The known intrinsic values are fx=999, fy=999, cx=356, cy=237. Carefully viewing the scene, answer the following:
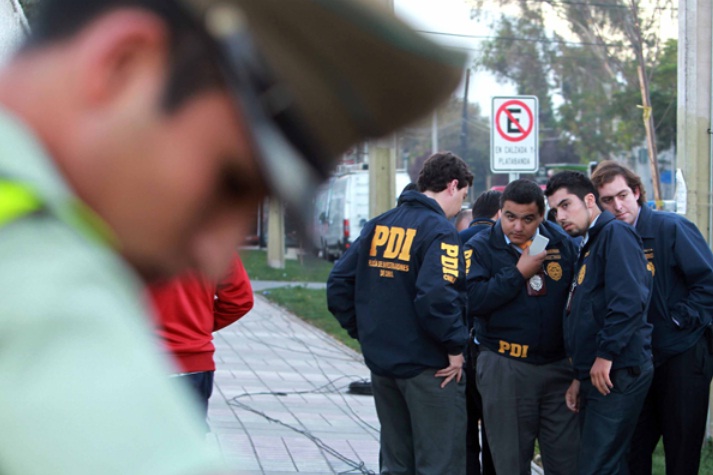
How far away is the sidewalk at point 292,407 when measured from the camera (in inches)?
284

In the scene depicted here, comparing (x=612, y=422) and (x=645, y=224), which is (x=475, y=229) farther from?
(x=612, y=422)

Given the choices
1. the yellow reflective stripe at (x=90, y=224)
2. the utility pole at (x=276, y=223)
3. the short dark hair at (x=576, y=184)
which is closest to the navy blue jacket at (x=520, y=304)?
the short dark hair at (x=576, y=184)

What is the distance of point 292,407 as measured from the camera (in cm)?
895

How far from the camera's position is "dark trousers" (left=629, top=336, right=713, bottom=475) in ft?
19.1

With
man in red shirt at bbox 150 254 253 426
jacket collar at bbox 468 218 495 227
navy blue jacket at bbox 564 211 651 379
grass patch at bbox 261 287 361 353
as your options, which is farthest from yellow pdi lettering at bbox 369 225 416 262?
grass patch at bbox 261 287 361 353

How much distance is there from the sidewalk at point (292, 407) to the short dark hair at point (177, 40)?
4.03 m

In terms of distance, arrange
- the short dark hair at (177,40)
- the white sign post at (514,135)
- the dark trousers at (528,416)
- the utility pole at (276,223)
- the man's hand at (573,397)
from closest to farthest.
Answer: the short dark hair at (177,40) < the utility pole at (276,223) < the man's hand at (573,397) < the dark trousers at (528,416) < the white sign post at (514,135)

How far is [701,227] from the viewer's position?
7.52m

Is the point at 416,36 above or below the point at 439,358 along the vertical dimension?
above

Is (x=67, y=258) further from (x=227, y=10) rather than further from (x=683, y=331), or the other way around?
(x=683, y=331)

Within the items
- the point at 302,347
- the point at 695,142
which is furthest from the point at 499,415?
the point at 302,347

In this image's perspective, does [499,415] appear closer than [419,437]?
No

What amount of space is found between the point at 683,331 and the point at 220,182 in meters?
5.47

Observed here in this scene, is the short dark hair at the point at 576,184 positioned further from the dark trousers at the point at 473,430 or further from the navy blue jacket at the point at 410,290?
the dark trousers at the point at 473,430
